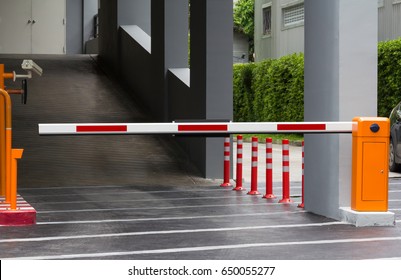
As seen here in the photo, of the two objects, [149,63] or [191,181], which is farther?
[149,63]

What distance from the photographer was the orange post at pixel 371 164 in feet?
37.2

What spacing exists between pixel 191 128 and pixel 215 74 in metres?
7.05

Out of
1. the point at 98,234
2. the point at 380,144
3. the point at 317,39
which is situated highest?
the point at 317,39

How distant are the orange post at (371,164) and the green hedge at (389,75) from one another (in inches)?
648

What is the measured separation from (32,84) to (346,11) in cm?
1548

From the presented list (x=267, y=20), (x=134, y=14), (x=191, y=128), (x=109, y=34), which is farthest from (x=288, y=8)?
(x=191, y=128)

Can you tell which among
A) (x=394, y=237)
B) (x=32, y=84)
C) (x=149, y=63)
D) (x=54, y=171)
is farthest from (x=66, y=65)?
(x=394, y=237)

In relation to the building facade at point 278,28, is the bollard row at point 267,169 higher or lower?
lower

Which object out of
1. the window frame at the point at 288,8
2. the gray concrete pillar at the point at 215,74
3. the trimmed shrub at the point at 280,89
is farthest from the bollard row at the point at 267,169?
the window frame at the point at 288,8

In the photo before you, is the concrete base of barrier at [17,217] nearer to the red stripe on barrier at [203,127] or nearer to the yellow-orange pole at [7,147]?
the yellow-orange pole at [7,147]

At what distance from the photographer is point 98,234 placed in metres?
10.5

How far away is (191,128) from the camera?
11289mm

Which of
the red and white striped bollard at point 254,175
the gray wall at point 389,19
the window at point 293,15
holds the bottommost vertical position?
the red and white striped bollard at point 254,175

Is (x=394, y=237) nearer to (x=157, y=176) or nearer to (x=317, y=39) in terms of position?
(x=317, y=39)
